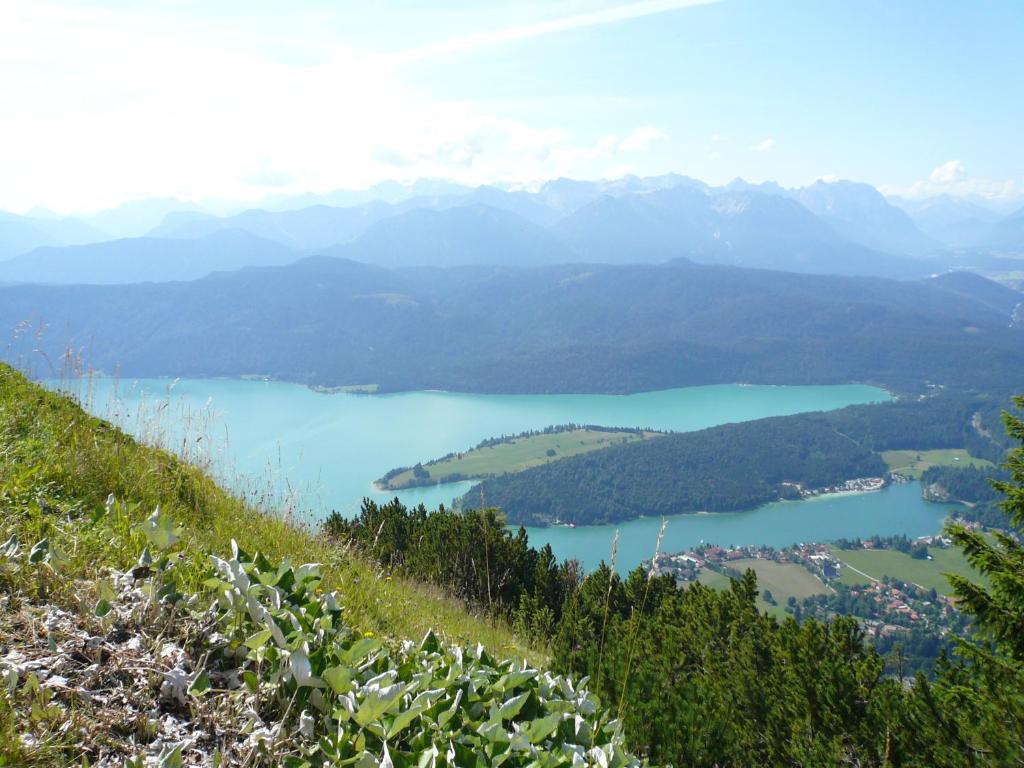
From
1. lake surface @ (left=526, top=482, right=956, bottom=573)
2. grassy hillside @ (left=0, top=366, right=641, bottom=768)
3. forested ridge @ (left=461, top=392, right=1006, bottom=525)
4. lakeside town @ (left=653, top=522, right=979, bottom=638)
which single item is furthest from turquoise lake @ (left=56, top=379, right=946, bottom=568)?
lakeside town @ (left=653, top=522, right=979, bottom=638)

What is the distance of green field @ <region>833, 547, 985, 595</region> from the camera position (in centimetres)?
4872

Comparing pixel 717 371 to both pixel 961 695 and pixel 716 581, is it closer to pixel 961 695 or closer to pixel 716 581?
pixel 716 581

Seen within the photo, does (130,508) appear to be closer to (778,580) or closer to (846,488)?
(778,580)

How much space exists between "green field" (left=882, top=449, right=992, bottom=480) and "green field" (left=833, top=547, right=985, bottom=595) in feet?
112

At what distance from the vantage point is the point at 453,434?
10156cm

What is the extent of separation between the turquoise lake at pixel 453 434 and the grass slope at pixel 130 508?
0.62 metres

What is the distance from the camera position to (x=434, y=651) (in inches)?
91.9

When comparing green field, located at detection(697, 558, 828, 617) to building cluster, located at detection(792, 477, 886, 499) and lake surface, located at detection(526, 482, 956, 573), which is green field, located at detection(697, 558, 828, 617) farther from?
building cluster, located at detection(792, 477, 886, 499)

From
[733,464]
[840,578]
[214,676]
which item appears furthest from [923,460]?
[214,676]

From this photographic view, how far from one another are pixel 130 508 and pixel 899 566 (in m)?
60.6

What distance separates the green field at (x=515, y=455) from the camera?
73.2 metres

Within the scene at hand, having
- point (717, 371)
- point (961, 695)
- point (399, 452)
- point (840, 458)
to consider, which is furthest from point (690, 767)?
point (717, 371)

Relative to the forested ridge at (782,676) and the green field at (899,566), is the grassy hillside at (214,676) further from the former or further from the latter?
the green field at (899,566)

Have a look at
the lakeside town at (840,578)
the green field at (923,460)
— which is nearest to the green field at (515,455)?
A: the lakeside town at (840,578)
